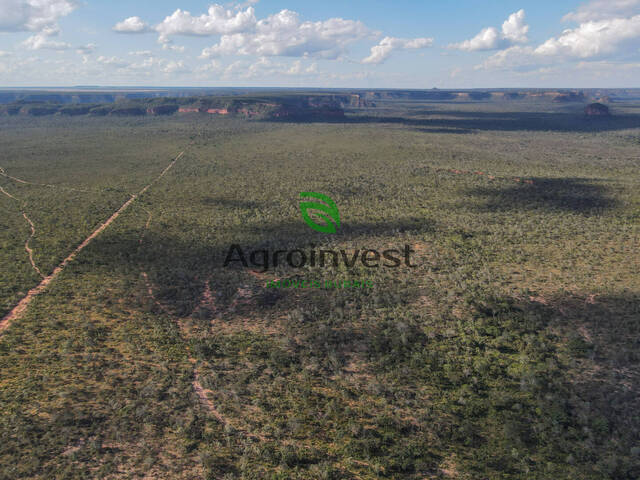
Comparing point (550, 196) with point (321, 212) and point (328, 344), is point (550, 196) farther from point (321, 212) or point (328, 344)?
point (328, 344)

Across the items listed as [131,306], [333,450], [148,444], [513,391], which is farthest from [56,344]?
[513,391]

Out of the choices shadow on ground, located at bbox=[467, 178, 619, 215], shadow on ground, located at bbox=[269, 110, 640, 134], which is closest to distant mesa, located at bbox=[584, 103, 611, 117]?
shadow on ground, located at bbox=[269, 110, 640, 134]

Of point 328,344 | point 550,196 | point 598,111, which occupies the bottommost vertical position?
point 328,344

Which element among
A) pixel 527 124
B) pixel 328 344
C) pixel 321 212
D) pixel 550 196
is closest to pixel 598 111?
pixel 527 124

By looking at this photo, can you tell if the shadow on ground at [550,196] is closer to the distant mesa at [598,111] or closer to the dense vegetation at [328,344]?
the dense vegetation at [328,344]

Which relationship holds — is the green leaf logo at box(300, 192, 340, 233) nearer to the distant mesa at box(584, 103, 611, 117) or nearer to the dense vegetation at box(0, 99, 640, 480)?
the dense vegetation at box(0, 99, 640, 480)

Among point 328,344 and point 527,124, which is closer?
point 328,344
